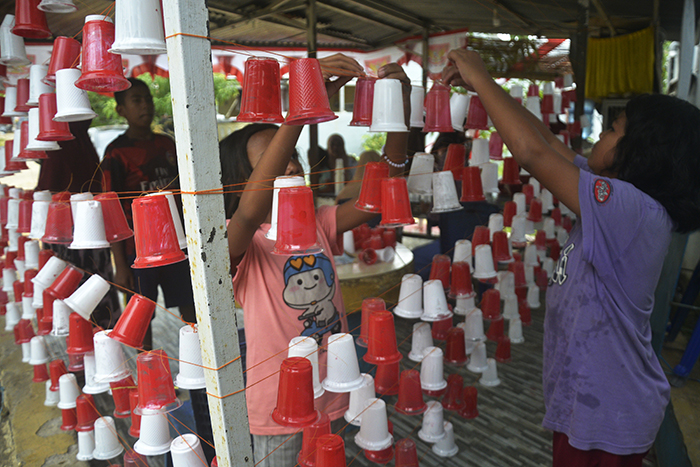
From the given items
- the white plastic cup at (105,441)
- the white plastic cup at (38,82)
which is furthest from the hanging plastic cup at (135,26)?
the white plastic cup at (105,441)

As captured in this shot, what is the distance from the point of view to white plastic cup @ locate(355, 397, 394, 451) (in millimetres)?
1745

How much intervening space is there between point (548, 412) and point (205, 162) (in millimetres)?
1224

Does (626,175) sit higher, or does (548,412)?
(626,175)

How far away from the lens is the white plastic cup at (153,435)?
4.79 feet

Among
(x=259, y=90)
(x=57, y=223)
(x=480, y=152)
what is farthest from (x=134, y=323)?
(x=480, y=152)

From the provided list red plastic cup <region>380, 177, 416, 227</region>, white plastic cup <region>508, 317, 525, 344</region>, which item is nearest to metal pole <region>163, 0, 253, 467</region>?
red plastic cup <region>380, 177, 416, 227</region>

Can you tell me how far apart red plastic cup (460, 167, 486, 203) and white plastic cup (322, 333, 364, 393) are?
0.93 metres

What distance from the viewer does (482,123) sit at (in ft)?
6.32

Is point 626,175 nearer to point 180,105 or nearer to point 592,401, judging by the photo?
point 592,401

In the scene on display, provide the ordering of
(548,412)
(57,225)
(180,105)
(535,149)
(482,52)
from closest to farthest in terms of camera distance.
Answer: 1. (180,105)
2. (535,149)
3. (548,412)
4. (57,225)
5. (482,52)

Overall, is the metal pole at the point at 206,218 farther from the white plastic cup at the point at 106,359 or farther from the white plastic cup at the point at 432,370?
the white plastic cup at the point at 432,370

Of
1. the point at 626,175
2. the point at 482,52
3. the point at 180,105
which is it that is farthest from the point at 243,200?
the point at 482,52

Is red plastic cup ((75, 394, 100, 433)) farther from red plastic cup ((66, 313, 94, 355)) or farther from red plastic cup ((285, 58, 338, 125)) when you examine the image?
red plastic cup ((285, 58, 338, 125))

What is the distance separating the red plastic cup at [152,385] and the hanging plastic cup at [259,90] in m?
0.71
